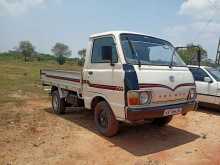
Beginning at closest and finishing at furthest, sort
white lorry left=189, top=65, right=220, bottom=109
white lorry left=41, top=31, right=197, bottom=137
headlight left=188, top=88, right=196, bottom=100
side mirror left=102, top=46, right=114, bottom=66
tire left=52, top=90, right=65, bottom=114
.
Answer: white lorry left=41, top=31, right=197, bottom=137, side mirror left=102, top=46, right=114, bottom=66, headlight left=188, top=88, right=196, bottom=100, tire left=52, top=90, right=65, bottom=114, white lorry left=189, top=65, right=220, bottom=109

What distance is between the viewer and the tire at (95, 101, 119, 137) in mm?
6711

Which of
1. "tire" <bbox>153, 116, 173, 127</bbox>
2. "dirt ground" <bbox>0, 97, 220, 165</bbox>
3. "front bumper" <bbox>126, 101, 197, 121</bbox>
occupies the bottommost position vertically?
"dirt ground" <bbox>0, 97, 220, 165</bbox>

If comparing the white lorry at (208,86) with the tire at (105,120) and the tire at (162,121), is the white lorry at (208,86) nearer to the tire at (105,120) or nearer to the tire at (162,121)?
the tire at (162,121)

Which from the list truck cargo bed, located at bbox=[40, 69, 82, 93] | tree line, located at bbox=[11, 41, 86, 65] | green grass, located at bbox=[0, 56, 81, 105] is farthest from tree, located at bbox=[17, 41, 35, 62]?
truck cargo bed, located at bbox=[40, 69, 82, 93]

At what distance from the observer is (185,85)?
22.5 feet

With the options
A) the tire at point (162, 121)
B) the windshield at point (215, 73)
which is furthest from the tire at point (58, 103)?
the windshield at point (215, 73)

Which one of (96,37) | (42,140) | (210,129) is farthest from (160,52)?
(42,140)

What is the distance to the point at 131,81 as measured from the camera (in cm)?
601

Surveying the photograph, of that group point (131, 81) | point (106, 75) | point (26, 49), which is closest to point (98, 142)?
point (106, 75)

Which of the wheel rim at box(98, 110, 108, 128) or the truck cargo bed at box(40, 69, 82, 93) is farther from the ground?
the truck cargo bed at box(40, 69, 82, 93)

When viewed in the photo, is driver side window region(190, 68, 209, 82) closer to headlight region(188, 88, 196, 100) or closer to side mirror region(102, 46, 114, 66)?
headlight region(188, 88, 196, 100)

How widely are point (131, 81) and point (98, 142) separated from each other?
5.43ft

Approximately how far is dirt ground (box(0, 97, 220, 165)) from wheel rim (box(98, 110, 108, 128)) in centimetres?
28

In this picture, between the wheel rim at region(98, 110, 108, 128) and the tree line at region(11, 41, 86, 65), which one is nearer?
the wheel rim at region(98, 110, 108, 128)
